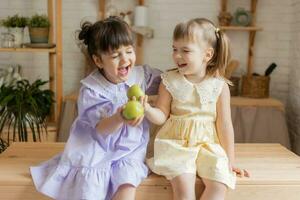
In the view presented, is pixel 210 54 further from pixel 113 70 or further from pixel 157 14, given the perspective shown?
pixel 157 14

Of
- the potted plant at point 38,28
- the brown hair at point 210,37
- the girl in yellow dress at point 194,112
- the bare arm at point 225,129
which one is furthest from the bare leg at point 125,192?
the potted plant at point 38,28

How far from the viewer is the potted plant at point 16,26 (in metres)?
2.90

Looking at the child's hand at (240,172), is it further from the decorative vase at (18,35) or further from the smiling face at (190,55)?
the decorative vase at (18,35)

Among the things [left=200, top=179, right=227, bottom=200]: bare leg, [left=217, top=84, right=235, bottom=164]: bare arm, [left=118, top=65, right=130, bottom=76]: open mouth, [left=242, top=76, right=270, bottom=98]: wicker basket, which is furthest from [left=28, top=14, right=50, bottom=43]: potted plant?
[left=200, top=179, right=227, bottom=200]: bare leg

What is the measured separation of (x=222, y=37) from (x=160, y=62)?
183cm

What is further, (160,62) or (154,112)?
(160,62)

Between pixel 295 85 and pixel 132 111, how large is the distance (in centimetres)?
221

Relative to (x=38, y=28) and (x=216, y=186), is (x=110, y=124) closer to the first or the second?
(x=216, y=186)

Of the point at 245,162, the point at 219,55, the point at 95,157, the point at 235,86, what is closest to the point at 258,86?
the point at 235,86

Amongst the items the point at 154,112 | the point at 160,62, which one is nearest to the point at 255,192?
the point at 154,112

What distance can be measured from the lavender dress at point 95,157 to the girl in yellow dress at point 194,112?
3.7 inches

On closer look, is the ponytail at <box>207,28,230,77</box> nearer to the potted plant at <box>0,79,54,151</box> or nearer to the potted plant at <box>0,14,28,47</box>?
the potted plant at <box>0,79,54,151</box>

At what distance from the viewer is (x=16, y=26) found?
2.90m

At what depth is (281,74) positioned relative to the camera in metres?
3.23
